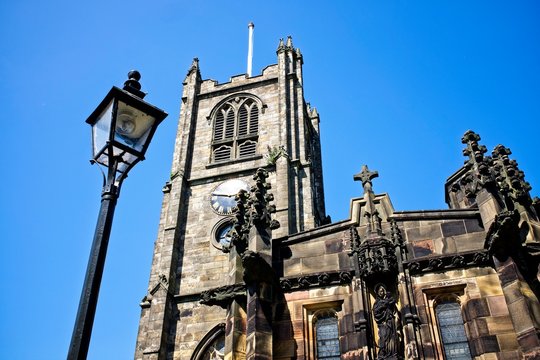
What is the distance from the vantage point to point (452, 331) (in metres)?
11.5

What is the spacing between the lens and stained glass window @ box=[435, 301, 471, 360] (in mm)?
11148

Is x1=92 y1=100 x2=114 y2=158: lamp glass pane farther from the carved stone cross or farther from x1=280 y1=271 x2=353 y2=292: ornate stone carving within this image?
the carved stone cross

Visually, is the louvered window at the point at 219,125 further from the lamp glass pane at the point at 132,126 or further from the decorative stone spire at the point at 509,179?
the lamp glass pane at the point at 132,126

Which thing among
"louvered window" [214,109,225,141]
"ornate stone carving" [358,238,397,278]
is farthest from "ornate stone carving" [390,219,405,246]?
"louvered window" [214,109,225,141]

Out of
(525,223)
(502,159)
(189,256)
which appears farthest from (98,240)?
(189,256)

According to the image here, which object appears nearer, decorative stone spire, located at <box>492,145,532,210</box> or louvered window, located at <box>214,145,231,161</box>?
decorative stone spire, located at <box>492,145,532,210</box>

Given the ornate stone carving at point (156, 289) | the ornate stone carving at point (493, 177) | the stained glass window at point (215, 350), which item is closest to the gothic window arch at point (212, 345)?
the stained glass window at point (215, 350)

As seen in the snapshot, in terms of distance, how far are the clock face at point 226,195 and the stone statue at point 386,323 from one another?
1590 centimetres

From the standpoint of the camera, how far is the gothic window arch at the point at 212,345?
21922 mm

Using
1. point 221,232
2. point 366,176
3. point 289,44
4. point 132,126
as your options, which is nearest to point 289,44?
point 289,44

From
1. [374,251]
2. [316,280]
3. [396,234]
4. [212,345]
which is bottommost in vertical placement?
[316,280]

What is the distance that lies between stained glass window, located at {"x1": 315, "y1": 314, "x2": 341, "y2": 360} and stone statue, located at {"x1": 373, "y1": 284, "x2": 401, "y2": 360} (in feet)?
3.58

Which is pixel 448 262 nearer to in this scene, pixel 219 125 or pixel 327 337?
pixel 327 337

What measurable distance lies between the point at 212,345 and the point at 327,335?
11.0 meters
